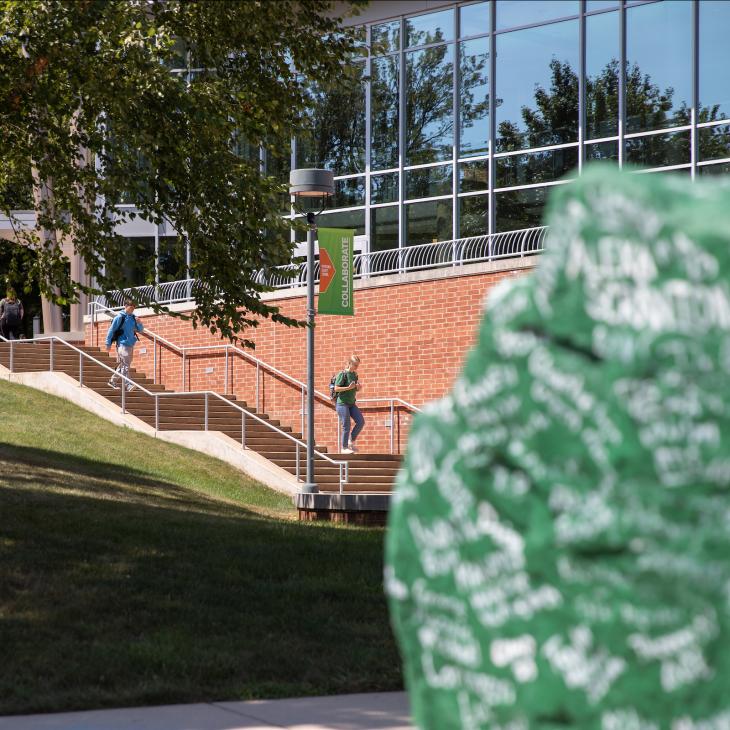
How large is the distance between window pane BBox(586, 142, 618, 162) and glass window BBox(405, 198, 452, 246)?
126 inches

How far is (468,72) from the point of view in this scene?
26078mm

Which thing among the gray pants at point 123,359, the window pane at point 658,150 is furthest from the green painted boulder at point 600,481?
the window pane at point 658,150

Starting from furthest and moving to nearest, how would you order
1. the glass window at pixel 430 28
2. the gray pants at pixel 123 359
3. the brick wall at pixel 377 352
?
the glass window at pixel 430 28
the gray pants at pixel 123 359
the brick wall at pixel 377 352

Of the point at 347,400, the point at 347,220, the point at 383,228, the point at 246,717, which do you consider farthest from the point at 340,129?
the point at 246,717

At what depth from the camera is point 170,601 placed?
856 centimetres

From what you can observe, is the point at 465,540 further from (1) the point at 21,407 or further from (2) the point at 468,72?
(2) the point at 468,72

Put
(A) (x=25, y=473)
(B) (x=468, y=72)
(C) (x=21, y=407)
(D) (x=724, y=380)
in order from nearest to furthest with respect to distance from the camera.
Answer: (D) (x=724, y=380) → (A) (x=25, y=473) → (C) (x=21, y=407) → (B) (x=468, y=72)

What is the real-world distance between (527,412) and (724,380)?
0.74 feet

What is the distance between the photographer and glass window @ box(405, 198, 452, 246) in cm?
2617

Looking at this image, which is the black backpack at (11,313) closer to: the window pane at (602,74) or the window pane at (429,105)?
the window pane at (429,105)

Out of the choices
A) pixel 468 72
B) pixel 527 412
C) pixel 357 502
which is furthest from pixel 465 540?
pixel 468 72

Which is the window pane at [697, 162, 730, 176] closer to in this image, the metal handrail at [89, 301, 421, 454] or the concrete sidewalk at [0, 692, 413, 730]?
the metal handrail at [89, 301, 421, 454]

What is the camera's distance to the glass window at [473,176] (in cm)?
2570

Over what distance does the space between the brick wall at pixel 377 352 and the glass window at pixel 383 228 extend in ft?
10.3
